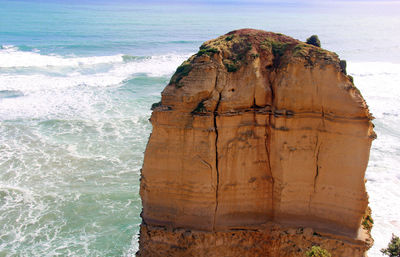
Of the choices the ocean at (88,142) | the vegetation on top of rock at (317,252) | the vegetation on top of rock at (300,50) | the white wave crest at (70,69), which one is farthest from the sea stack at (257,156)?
the white wave crest at (70,69)

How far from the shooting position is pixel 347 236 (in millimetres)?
9117

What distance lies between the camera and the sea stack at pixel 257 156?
28.9 ft

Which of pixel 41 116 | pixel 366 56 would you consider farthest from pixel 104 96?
pixel 366 56

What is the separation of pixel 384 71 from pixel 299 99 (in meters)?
41.2

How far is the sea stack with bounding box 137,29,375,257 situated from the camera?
8805mm

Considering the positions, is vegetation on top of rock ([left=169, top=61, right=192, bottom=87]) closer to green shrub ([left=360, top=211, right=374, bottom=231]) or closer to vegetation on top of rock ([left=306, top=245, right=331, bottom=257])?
vegetation on top of rock ([left=306, top=245, right=331, bottom=257])

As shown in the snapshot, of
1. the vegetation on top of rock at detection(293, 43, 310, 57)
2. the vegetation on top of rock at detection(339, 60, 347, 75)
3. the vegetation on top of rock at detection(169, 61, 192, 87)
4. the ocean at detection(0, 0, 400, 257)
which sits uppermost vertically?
the vegetation on top of rock at detection(293, 43, 310, 57)

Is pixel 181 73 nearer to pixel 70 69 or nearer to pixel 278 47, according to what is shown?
pixel 278 47

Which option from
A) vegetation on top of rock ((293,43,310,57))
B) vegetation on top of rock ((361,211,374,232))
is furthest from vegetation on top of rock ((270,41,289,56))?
vegetation on top of rock ((361,211,374,232))

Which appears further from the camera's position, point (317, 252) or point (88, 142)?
point (88, 142)

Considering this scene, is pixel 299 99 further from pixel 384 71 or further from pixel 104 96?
pixel 384 71

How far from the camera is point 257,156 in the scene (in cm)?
920

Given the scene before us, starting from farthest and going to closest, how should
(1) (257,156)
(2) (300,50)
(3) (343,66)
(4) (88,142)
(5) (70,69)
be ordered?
1. (5) (70,69)
2. (4) (88,142)
3. (1) (257,156)
4. (2) (300,50)
5. (3) (343,66)

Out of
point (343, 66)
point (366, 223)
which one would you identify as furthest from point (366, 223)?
point (343, 66)
